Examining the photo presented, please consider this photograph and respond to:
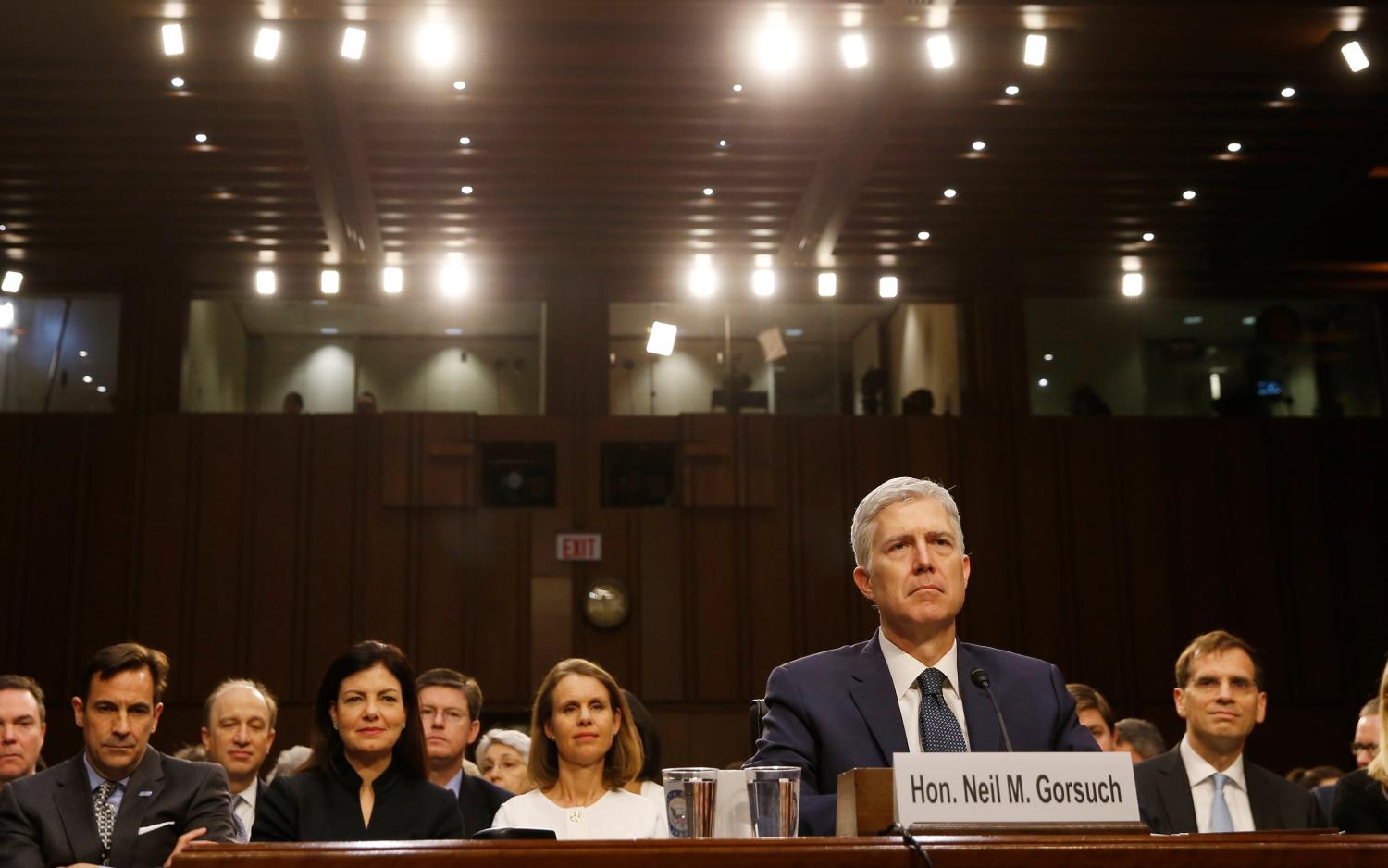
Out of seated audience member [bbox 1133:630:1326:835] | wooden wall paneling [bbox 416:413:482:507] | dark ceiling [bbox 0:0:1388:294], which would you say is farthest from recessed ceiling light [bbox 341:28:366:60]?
seated audience member [bbox 1133:630:1326:835]

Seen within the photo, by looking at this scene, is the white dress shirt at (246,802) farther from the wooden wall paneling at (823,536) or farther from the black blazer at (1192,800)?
the wooden wall paneling at (823,536)

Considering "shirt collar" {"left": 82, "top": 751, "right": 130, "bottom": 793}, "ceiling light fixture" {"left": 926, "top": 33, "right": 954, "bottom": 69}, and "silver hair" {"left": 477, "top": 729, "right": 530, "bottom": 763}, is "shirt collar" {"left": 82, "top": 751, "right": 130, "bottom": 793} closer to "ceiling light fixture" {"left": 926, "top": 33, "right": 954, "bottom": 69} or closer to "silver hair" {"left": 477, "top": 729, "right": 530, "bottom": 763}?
"silver hair" {"left": 477, "top": 729, "right": 530, "bottom": 763}

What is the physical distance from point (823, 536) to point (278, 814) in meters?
8.27

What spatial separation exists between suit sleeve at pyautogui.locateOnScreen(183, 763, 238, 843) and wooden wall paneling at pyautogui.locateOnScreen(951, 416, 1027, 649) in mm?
8086

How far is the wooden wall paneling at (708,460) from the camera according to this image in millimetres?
11188

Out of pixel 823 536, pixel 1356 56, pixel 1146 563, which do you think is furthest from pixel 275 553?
pixel 1356 56

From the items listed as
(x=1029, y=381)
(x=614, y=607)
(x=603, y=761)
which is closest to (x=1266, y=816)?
(x=603, y=761)

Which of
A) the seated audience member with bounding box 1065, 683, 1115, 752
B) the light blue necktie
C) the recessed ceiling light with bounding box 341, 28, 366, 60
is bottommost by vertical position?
the light blue necktie

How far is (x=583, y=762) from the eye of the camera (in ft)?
12.0

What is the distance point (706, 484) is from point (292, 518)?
3.48m

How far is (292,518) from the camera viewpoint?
1107 cm

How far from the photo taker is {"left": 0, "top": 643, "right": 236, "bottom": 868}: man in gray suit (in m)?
3.54

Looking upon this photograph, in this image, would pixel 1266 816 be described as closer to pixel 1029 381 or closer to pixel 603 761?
pixel 603 761

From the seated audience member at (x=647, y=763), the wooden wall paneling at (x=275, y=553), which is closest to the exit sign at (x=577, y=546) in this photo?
the wooden wall paneling at (x=275, y=553)
